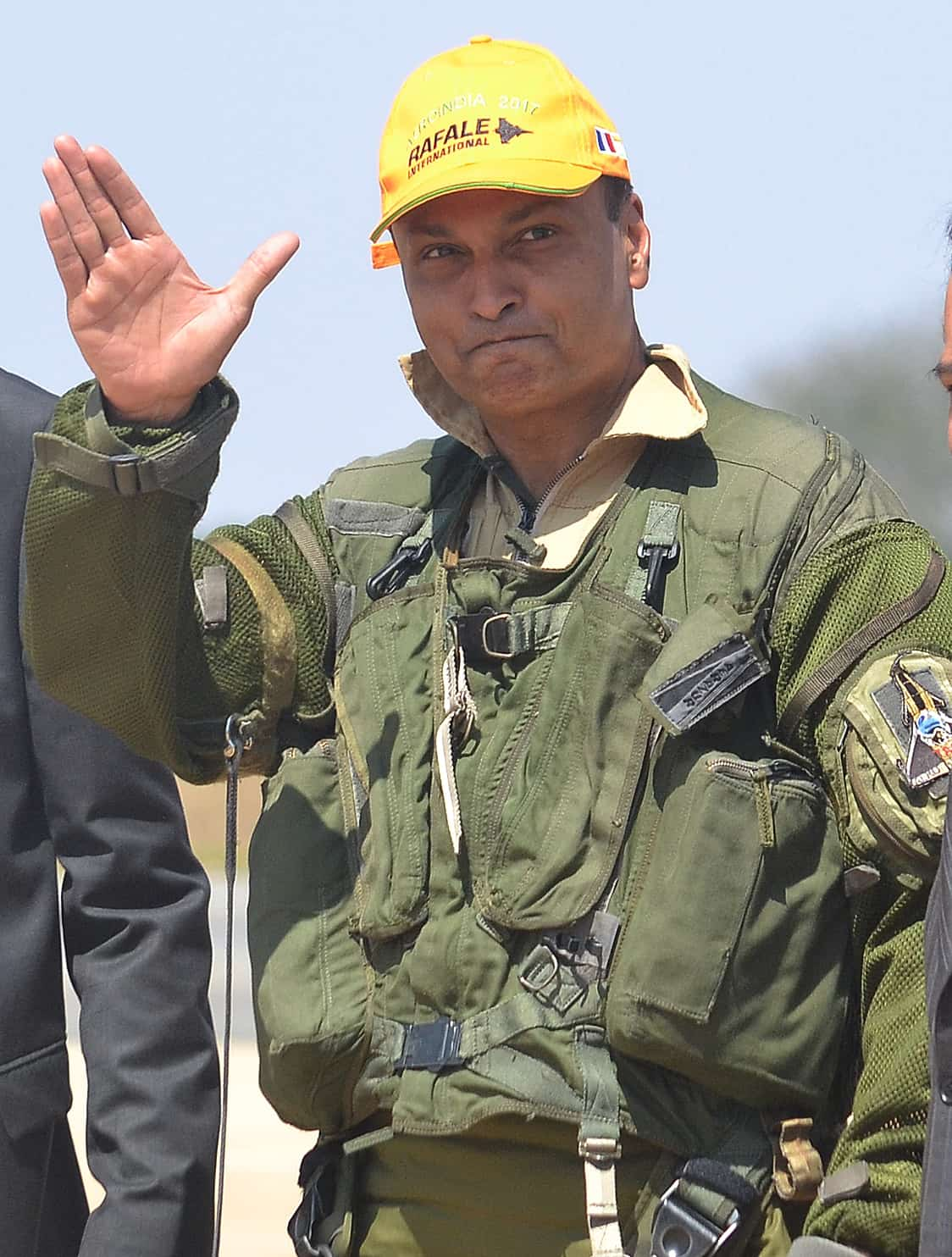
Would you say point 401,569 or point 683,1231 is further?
point 401,569

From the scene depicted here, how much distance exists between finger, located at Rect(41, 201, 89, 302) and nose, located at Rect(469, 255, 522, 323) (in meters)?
0.54

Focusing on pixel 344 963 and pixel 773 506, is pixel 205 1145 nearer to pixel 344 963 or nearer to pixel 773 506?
pixel 344 963

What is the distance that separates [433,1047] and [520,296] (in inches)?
41.0

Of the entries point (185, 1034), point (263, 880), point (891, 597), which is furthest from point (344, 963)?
point (891, 597)

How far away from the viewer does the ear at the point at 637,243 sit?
3.44m

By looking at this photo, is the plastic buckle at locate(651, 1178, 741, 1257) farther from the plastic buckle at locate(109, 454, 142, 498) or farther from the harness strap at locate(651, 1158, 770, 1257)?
the plastic buckle at locate(109, 454, 142, 498)

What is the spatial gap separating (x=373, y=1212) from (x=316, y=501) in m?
1.06

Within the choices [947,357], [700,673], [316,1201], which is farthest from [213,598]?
[947,357]

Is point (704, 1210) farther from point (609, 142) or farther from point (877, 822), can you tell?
point (609, 142)

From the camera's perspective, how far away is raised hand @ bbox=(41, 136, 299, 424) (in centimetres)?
319

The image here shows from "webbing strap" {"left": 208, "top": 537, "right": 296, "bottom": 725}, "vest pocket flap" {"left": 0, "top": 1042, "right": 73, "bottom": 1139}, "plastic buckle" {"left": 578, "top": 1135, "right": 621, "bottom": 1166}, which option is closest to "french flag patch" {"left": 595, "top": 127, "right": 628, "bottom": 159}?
"webbing strap" {"left": 208, "top": 537, "right": 296, "bottom": 725}

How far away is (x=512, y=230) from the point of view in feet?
10.8

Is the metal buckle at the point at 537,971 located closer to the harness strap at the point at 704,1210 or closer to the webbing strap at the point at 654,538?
the harness strap at the point at 704,1210

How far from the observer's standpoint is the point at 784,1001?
10.0 ft
